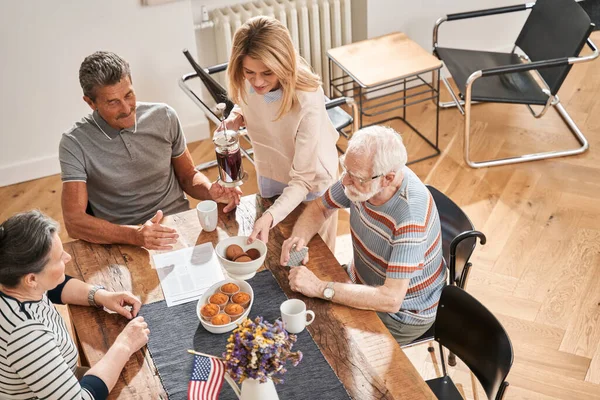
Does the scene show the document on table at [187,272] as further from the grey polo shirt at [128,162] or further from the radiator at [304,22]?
the radiator at [304,22]

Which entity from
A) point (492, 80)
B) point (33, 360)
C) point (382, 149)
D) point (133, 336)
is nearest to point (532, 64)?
point (492, 80)

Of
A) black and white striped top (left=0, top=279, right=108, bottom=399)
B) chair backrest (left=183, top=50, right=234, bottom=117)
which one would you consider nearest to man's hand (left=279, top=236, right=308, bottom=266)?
black and white striped top (left=0, top=279, right=108, bottom=399)

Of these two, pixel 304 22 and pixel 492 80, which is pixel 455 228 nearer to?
pixel 492 80

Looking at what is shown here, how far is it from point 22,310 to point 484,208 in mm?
2778

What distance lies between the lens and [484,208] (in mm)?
4055

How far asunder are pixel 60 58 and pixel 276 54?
219cm

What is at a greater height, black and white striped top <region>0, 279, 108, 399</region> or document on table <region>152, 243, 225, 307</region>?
black and white striped top <region>0, 279, 108, 399</region>

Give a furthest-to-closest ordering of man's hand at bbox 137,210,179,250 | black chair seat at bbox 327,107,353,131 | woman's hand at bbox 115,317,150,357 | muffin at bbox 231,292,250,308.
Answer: black chair seat at bbox 327,107,353,131, man's hand at bbox 137,210,179,250, muffin at bbox 231,292,250,308, woman's hand at bbox 115,317,150,357

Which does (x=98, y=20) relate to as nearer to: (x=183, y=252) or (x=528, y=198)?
(x=183, y=252)

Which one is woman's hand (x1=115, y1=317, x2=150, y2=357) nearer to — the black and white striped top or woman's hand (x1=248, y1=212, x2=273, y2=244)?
the black and white striped top

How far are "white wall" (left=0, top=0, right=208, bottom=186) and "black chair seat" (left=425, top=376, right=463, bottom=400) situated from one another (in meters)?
2.70

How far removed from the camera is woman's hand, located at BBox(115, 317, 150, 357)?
2.09m

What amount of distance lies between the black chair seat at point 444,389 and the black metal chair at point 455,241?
0.55ft

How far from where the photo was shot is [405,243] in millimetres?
2287
